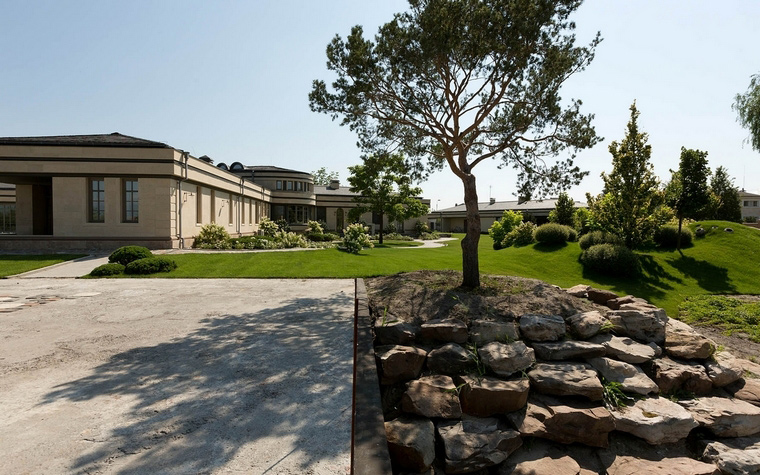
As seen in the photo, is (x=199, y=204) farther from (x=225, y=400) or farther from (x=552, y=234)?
(x=225, y=400)

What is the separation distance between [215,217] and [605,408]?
26393mm

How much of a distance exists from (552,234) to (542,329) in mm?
15518

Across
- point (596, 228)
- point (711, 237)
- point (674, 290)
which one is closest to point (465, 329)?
point (674, 290)

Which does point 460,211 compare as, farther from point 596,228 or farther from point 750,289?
point 750,289

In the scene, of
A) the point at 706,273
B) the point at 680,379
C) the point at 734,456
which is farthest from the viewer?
the point at 706,273

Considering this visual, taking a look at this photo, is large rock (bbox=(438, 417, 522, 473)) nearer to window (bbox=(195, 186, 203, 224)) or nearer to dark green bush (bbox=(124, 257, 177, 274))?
dark green bush (bbox=(124, 257, 177, 274))

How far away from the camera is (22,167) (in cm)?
2042

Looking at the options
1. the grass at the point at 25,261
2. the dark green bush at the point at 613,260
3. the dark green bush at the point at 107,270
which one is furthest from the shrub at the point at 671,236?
the grass at the point at 25,261

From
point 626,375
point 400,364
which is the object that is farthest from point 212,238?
point 626,375

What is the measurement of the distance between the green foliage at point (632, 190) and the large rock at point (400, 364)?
51.2ft

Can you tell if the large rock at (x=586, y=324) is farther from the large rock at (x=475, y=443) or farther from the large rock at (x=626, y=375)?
the large rock at (x=475, y=443)

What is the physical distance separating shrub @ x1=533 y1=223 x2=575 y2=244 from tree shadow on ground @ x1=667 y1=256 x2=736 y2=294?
446 cm

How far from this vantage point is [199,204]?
24.5 meters

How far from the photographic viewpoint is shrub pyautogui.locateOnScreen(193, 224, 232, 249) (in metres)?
22.7
